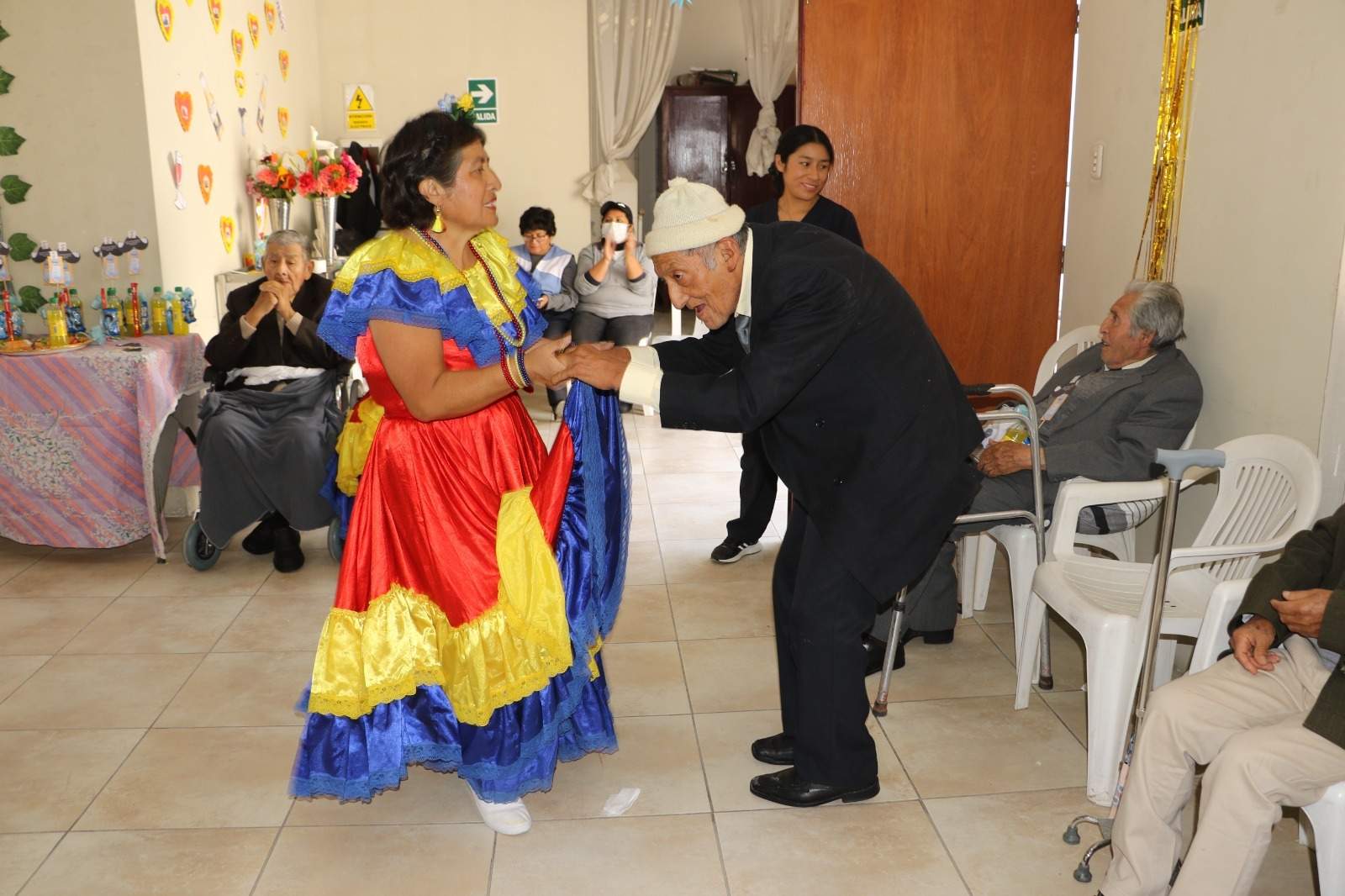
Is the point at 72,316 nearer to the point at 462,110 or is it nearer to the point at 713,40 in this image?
the point at 462,110

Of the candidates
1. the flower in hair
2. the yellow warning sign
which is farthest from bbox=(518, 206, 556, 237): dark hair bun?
the flower in hair

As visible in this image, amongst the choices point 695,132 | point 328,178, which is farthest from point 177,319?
point 695,132

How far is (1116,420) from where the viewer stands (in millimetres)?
3213

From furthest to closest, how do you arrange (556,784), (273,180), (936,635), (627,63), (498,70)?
1. (627,63)
2. (498,70)
3. (273,180)
4. (936,635)
5. (556,784)

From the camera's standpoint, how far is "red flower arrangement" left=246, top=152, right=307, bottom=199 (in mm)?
5676

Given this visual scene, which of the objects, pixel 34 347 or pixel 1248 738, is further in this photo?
pixel 34 347

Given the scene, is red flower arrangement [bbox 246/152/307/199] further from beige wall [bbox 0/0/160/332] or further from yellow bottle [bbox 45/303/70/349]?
yellow bottle [bbox 45/303/70/349]

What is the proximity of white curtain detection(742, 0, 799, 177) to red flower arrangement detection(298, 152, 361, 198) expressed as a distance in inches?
141

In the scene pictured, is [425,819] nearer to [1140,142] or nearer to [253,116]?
[1140,142]

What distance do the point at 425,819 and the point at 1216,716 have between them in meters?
1.70

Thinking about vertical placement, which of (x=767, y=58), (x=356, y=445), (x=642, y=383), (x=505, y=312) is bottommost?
(x=356, y=445)

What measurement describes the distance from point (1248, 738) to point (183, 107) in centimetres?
484

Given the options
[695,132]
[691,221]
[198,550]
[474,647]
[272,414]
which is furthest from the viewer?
[695,132]

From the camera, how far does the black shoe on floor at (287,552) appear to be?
13.9 feet
